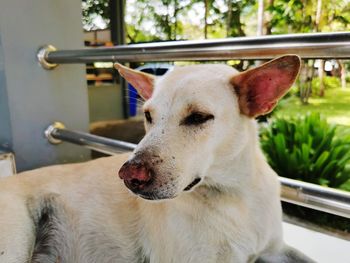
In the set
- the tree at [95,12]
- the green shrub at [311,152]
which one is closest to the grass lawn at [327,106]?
the green shrub at [311,152]

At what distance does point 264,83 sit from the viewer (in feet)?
3.10

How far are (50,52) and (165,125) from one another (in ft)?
3.87

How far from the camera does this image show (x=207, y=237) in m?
0.99

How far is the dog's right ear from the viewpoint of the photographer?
1.16 m

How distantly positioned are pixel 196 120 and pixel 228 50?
35 centimetres

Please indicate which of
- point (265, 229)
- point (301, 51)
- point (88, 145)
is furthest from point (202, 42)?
point (88, 145)

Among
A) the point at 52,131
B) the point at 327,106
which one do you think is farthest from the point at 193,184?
the point at 327,106

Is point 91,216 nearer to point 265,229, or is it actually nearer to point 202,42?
point 265,229

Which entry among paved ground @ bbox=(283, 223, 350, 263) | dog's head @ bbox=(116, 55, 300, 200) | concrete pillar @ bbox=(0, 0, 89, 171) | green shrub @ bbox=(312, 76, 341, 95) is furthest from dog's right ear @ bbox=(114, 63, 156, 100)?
green shrub @ bbox=(312, 76, 341, 95)

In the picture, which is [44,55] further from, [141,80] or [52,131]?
[141,80]

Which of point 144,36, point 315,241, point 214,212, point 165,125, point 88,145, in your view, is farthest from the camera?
point 144,36

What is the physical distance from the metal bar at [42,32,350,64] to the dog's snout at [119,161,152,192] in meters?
0.53

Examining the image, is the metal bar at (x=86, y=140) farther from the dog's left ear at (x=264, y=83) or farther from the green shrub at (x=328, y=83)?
the green shrub at (x=328, y=83)

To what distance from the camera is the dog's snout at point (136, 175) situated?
809mm
